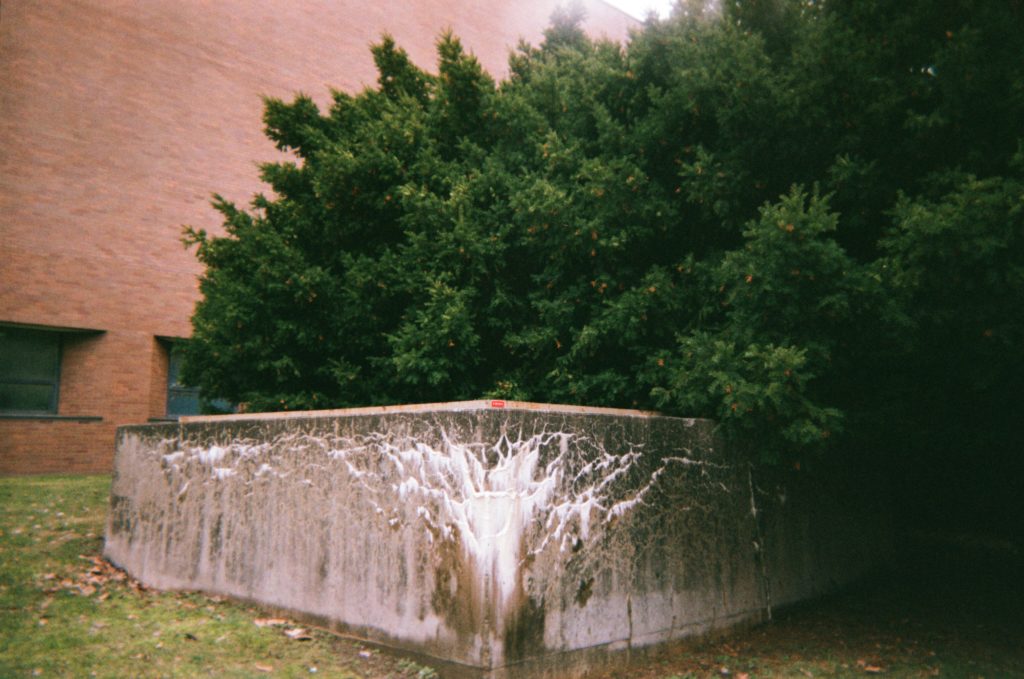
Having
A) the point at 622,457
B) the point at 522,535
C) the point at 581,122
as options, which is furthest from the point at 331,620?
the point at 581,122

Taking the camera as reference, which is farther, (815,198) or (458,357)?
(458,357)

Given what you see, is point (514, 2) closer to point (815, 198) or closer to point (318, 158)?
point (318, 158)

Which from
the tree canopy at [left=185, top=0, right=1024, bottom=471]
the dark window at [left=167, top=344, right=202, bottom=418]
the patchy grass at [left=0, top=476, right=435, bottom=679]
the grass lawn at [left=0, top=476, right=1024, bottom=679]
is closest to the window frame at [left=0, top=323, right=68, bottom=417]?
the dark window at [left=167, top=344, right=202, bottom=418]

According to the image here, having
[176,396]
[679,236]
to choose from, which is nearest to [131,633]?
[679,236]

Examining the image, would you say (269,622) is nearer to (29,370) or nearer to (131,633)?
(131,633)

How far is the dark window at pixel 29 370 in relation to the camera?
592 inches

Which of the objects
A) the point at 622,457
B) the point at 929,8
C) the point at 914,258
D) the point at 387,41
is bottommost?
the point at 622,457

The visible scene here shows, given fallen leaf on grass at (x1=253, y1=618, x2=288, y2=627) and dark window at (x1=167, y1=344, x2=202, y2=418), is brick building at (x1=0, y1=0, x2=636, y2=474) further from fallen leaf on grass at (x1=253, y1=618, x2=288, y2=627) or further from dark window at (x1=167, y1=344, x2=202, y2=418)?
fallen leaf on grass at (x1=253, y1=618, x2=288, y2=627)

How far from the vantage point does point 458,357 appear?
7785 mm

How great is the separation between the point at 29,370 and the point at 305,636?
12.2 m

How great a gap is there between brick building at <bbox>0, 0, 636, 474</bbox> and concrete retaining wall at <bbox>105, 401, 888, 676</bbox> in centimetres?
841

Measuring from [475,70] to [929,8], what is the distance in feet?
15.0

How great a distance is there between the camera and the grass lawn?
5.41m

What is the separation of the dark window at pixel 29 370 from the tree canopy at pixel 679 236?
7.65 metres
